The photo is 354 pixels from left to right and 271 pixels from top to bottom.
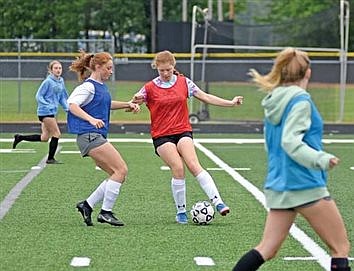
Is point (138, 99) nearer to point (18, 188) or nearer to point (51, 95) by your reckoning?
point (18, 188)

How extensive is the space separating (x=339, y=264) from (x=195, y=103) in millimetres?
23287

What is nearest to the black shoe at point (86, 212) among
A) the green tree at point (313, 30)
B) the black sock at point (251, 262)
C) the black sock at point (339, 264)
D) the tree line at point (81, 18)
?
the black sock at point (251, 262)

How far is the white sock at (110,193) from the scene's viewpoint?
1090cm

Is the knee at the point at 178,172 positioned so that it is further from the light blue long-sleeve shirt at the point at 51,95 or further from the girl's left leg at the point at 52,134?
the girl's left leg at the point at 52,134

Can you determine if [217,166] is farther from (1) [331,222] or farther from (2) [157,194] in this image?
(1) [331,222]

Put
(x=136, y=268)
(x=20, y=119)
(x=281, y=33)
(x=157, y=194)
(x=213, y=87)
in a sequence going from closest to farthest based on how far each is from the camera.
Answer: (x=136, y=268) < (x=157, y=194) < (x=20, y=119) < (x=213, y=87) < (x=281, y=33)

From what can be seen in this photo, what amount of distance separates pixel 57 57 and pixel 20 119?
8.77 feet

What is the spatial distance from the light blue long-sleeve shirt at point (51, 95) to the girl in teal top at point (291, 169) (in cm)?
1156

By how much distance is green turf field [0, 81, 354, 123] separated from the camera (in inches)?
1206

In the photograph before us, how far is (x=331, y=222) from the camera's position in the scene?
6832mm

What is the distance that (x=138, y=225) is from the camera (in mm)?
11078

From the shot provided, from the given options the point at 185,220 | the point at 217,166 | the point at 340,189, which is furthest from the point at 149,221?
the point at 217,166

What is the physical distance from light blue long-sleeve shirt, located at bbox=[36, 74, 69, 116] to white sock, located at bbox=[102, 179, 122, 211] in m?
7.34

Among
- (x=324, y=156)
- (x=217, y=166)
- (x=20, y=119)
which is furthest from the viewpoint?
(x=20, y=119)
